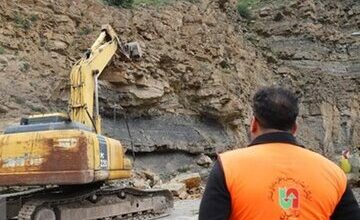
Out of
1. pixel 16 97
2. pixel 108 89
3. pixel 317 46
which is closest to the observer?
pixel 16 97

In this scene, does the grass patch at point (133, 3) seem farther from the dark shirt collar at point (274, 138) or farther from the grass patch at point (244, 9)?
the dark shirt collar at point (274, 138)

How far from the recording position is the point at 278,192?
2217 millimetres

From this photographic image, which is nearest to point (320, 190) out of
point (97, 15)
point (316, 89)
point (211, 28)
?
Answer: point (97, 15)

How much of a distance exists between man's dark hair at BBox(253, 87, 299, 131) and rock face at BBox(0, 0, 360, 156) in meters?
12.5

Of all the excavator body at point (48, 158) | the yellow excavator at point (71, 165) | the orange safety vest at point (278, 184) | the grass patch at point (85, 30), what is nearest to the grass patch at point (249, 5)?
the grass patch at point (85, 30)

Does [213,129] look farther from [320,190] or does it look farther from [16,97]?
[320,190]

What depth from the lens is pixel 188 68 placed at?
20.8m

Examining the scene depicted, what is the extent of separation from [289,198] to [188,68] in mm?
18685

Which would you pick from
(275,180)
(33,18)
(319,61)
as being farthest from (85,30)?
(319,61)

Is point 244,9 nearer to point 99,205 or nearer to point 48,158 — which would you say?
point 99,205

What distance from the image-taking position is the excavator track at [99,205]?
876cm

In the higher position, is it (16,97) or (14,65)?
(14,65)

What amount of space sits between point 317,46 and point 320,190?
3072 centimetres

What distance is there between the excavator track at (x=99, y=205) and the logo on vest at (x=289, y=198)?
22.0 feet
